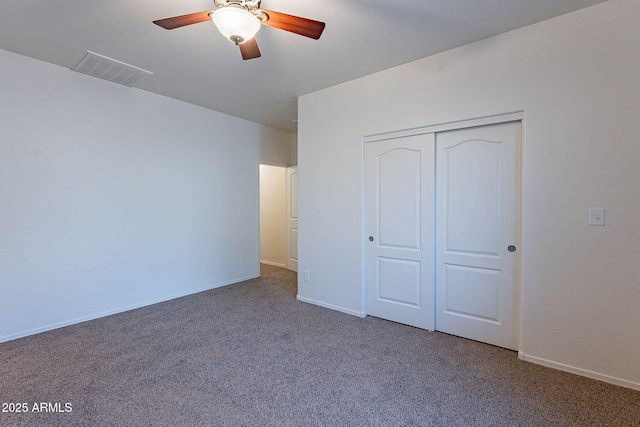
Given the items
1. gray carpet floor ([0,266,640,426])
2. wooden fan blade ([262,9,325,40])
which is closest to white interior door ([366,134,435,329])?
gray carpet floor ([0,266,640,426])

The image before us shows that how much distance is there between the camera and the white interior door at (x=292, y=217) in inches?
217

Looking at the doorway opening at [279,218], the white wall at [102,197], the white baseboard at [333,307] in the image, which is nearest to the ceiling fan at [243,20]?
the white wall at [102,197]

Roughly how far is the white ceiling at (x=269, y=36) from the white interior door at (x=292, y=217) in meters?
2.24

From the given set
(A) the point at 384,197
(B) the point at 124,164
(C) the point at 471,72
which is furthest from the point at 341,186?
(B) the point at 124,164

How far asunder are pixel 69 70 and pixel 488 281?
4687mm

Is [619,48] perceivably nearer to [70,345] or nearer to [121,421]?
[121,421]

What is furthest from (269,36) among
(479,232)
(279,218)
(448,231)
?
(279,218)

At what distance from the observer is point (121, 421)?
1705 millimetres

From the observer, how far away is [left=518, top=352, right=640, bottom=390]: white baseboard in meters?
1.99

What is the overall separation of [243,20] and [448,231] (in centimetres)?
240

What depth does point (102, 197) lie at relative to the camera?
3.30 m

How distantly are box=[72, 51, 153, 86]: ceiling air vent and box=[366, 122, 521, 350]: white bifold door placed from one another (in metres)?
2.66

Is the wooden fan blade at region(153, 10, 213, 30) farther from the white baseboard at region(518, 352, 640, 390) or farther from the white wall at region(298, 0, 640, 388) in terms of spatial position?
the white baseboard at region(518, 352, 640, 390)

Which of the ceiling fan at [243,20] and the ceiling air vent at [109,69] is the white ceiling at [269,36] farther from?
the ceiling fan at [243,20]
